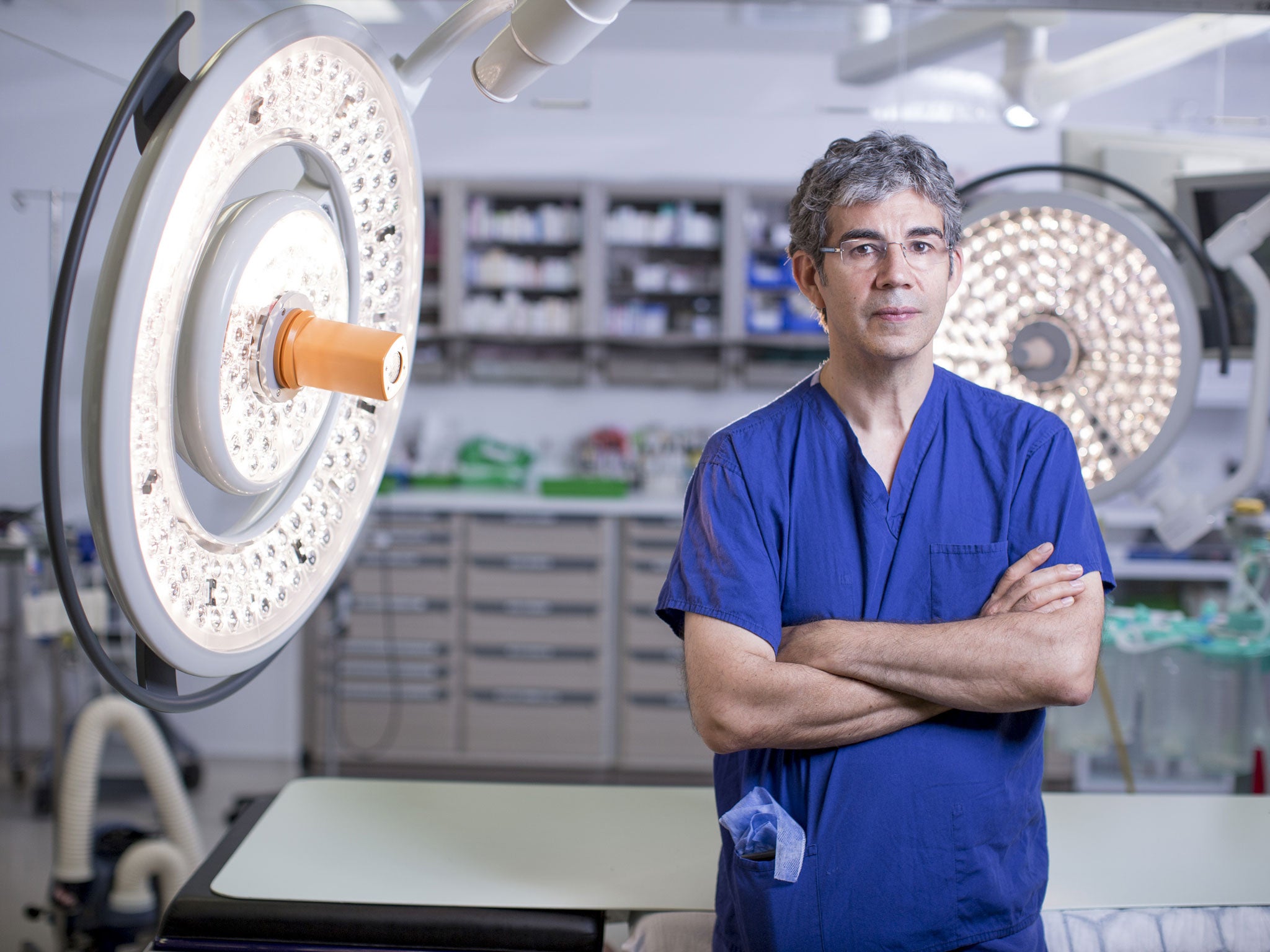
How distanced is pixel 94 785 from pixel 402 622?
1.57 m

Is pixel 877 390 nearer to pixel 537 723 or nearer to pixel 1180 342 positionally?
pixel 1180 342

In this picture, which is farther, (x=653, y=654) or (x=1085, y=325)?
(x=653, y=654)

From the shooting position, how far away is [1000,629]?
3.71ft

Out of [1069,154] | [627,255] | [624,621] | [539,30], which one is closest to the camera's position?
[539,30]

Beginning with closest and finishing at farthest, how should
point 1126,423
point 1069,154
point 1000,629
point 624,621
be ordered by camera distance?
point 1000,629, point 1126,423, point 1069,154, point 624,621

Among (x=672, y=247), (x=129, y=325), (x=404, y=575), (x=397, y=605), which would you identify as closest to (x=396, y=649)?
(x=397, y=605)

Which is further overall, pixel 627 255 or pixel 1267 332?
pixel 627 255

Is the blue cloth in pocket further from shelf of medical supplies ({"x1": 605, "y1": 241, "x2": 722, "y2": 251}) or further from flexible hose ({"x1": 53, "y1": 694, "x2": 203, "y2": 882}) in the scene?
shelf of medical supplies ({"x1": 605, "y1": 241, "x2": 722, "y2": 251})

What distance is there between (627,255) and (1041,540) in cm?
313

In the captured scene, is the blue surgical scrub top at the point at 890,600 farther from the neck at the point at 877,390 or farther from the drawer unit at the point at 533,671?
the drawer unit at the point at 533,671

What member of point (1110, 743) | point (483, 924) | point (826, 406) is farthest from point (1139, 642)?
point (483, 924)

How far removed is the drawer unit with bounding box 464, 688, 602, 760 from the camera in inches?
143

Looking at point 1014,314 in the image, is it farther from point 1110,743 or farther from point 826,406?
point 1110,743

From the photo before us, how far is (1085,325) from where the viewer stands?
160 centimetres
